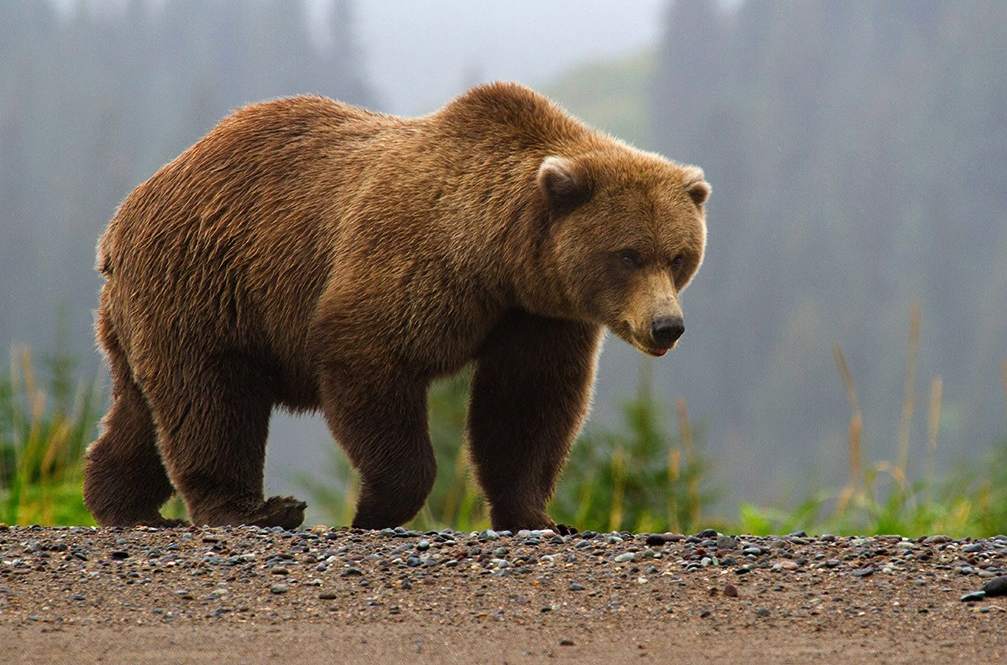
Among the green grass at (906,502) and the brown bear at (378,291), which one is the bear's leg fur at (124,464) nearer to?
the brown bear at (378,291)

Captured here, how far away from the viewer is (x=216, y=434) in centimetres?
618

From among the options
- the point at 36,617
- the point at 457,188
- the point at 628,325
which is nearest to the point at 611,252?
the point at 628,325

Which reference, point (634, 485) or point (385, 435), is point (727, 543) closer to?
point (385, 435)

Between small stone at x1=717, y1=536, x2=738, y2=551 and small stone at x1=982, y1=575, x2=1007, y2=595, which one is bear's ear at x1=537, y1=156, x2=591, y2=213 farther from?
small stone at x1=982, y1=575, x2=1007, y2=595

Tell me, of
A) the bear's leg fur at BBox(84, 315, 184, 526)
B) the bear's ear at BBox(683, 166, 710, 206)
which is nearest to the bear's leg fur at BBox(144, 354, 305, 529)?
the bear's leg fur at BBox(84, 315, 184, 526)

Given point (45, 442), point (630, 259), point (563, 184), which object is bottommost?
point (45, 442)

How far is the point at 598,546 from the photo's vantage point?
4.79 m

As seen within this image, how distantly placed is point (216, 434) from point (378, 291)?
1.12m

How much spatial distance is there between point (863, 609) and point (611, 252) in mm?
2016

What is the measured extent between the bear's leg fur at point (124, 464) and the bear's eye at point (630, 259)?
2.62m

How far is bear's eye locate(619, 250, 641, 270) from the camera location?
550cm

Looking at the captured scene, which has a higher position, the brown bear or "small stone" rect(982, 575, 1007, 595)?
the brown bear

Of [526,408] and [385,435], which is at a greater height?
[526,408]

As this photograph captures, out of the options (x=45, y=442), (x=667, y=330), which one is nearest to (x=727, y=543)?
(x=667, y=330)
